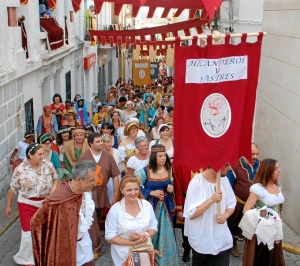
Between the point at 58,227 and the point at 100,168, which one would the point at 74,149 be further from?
the point at 58,227

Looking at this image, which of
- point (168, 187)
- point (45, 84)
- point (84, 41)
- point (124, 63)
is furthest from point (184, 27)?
point (124, 63)

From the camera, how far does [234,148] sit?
502cm

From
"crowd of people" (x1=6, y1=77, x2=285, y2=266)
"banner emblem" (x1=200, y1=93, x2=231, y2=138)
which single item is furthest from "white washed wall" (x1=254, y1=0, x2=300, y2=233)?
"banner emblem" (x1=200, y1=93, x2=231, y2=138)

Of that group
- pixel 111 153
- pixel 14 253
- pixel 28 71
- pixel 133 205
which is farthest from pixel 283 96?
pixel 28 71

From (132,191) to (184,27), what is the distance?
723 centimetres

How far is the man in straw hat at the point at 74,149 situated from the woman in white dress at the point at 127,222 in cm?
277

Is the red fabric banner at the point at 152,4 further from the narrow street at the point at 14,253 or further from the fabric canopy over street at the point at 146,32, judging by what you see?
the narrow street at the point at 14,253

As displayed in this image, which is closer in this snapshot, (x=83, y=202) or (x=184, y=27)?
(x=83, y=202)

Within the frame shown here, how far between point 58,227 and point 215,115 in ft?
5.84

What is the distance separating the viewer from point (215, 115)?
194 inches

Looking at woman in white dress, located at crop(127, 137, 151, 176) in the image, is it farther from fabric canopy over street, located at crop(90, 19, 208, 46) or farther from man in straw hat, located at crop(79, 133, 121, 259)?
fabric canopy over street, located at crop(90, 19, 208, 46)

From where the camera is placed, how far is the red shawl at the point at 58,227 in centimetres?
469

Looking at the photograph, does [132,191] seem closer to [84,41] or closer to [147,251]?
[147,251]

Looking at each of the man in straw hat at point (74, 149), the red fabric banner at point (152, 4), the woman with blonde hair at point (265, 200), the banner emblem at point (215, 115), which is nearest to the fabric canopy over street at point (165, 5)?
the red fabric banner at point (152, 4)
